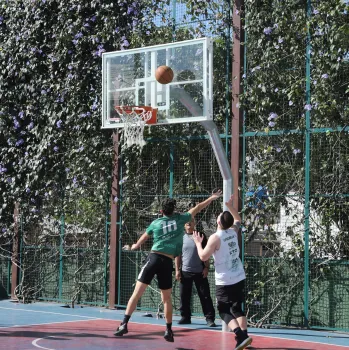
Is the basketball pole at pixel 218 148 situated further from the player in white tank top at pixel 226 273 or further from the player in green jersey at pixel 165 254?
the player in white tank top at pixel 226 273

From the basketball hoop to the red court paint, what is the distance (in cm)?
308

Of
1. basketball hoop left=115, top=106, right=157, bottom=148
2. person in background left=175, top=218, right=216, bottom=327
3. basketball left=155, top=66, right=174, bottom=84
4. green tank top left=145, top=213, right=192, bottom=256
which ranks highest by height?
basketball left=155, top=66, right=174, bottom=84

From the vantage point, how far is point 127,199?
14383mm

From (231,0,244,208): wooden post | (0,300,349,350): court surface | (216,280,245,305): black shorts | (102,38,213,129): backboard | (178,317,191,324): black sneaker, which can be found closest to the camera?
(216,280,245,305): black shorts

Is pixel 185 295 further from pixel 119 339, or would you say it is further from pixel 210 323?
pixel 119 339

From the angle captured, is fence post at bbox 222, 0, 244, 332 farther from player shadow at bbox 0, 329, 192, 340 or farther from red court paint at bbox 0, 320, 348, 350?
player shadow at bbox 0, 329, 192, 340

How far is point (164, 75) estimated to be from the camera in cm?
1109

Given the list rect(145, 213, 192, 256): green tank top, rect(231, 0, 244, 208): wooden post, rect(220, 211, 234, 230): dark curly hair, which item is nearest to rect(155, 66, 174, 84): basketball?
rect(231, 0, 244, 208): wooden post

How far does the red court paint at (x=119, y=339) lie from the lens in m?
9.91

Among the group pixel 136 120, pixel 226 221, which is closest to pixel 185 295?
pixel 136 120

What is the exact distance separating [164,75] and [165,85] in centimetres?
85

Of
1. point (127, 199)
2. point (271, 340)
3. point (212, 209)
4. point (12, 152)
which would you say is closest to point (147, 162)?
point (127, 199)

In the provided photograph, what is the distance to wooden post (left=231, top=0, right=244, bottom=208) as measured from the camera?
41.8 ft

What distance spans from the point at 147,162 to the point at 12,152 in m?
3.75
